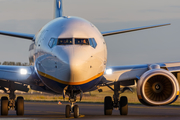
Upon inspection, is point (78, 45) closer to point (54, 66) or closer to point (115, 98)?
point (54, 66)

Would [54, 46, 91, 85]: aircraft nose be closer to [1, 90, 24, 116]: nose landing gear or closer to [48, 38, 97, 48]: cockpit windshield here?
[48, 38, 97, 48]: cockpit windshield

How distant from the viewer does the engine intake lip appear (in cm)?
1819

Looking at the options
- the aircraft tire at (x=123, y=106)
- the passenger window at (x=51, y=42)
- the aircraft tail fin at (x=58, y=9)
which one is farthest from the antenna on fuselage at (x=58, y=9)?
the passenger window at (x=51, y=42)

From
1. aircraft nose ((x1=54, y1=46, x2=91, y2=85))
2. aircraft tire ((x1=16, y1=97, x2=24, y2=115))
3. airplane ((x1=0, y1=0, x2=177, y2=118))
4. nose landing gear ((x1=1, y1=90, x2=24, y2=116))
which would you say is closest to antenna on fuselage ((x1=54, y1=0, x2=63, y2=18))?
nose landing gear ((x1=1, y1=90, x2=24, y2=116))

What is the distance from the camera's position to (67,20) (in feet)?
58.2

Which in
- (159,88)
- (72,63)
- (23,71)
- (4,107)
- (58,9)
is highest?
(58,9)

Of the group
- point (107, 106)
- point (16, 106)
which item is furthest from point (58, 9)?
point (107, 106)

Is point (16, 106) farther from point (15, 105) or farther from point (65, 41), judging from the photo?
point (65, 41)

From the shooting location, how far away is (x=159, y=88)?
18.7m

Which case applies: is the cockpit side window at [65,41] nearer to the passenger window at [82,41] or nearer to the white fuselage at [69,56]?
the white fuselage at [69,56]

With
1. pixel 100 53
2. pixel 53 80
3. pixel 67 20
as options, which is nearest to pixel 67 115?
pixel 53 80

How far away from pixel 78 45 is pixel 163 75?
4.53 metres

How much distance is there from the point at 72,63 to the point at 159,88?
538 cm

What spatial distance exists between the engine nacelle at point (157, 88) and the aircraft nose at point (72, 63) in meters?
3.72
